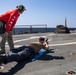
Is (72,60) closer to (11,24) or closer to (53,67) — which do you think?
(53,67)

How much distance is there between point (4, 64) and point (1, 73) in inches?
40.6

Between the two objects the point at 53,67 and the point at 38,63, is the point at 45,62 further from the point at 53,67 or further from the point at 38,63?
the point at 53,67

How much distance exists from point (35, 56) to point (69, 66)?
1652mm

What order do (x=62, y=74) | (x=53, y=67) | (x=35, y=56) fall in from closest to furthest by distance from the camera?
(x=62, y=74)
(x=53, y=67)
(x=35, y=56)

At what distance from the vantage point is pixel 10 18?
8977 mm

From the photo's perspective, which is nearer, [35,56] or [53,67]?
[53,67]

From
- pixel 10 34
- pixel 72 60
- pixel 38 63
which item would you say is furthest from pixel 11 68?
pixel 10 34

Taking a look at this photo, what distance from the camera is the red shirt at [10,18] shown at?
8.96 metres

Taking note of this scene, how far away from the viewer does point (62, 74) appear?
20.8 feet

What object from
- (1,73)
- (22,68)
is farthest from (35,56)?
(1,73)

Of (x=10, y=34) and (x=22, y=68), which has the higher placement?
(x=10, y=34)

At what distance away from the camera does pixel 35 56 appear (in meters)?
8.47

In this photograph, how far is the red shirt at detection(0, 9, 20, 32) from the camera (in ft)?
29.4

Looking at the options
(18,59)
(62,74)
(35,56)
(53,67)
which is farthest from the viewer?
(35,56)
